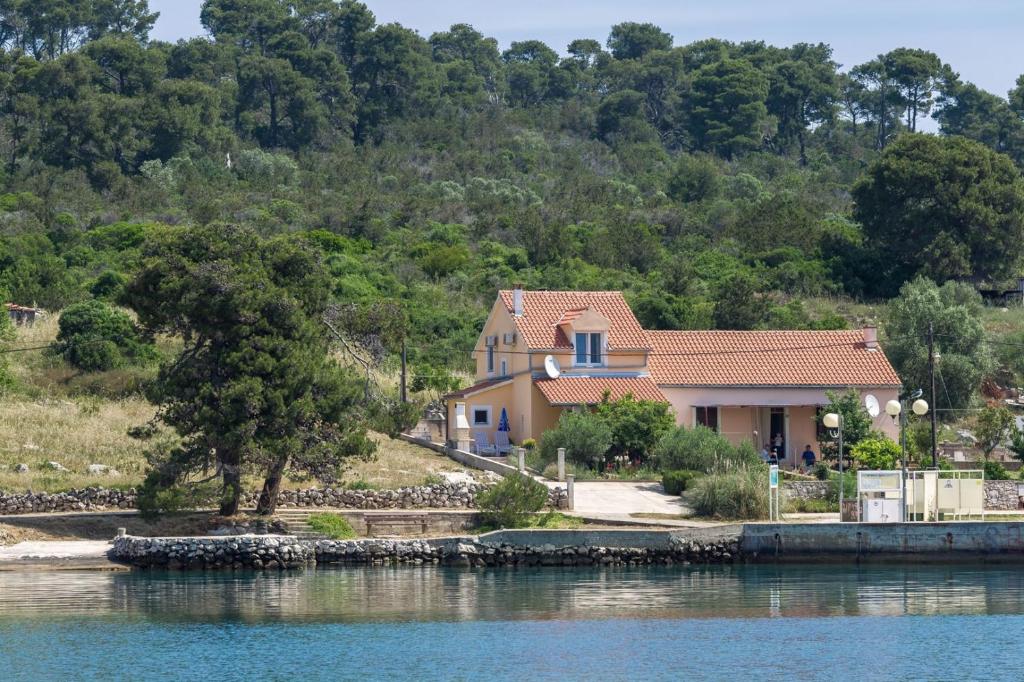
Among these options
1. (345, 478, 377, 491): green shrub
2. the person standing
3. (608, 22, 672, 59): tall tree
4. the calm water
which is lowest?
the calm water

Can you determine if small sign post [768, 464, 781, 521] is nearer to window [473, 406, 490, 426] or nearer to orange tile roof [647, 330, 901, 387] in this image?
orange tile roof [647, 330, 901, 387]

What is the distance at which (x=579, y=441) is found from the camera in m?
48.0

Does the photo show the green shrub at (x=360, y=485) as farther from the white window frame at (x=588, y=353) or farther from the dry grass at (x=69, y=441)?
the white window frame at (x=588, y=353)

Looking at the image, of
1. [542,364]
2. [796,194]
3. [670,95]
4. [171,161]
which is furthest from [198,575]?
[670,95]

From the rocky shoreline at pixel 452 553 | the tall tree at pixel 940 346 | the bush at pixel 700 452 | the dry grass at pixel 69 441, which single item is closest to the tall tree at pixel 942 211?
the tall tree at pixel 940 346

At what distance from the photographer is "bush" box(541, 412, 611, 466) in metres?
47.8

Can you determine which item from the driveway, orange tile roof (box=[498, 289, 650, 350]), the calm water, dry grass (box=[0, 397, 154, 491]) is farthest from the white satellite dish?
the calm water

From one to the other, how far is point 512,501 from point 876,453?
492 inches

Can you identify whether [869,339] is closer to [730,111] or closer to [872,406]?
[872,406]

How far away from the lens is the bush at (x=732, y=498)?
42.3 metres

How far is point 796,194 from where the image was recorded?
106562mm

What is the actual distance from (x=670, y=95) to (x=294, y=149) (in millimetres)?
39355

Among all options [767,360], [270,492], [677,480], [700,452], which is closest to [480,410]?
[767,360]

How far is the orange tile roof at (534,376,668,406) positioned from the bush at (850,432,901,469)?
663cm
